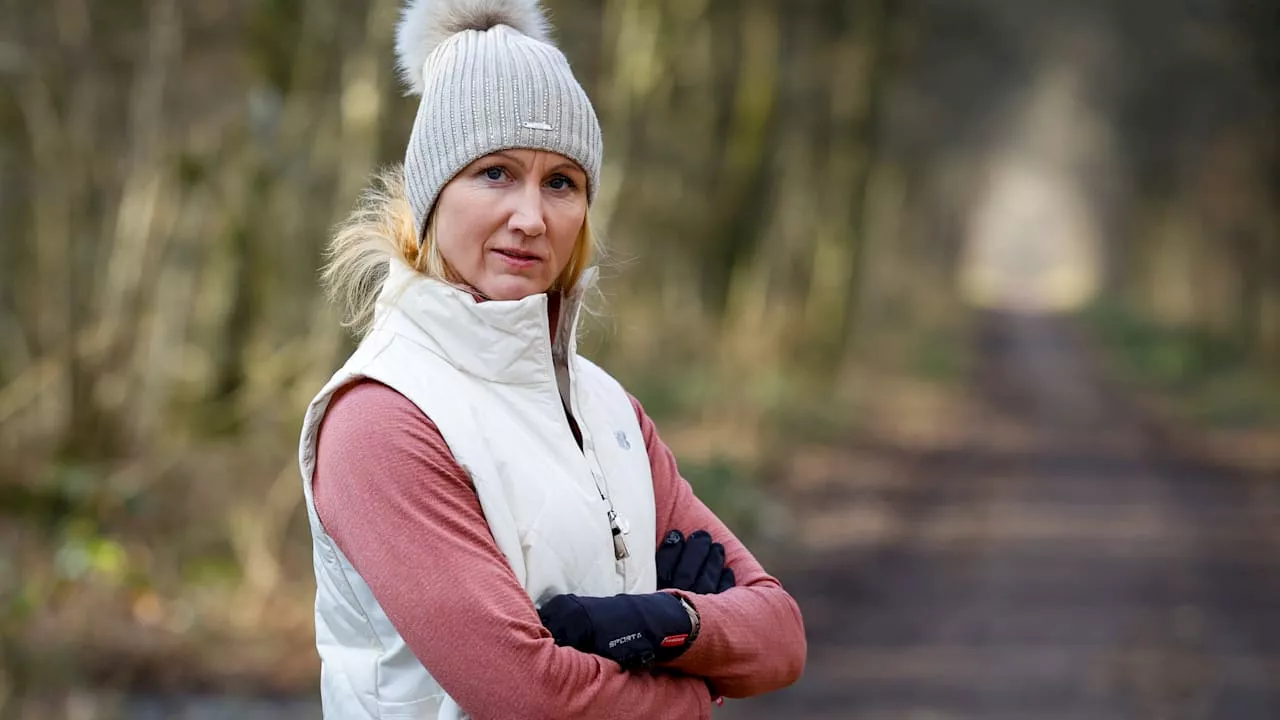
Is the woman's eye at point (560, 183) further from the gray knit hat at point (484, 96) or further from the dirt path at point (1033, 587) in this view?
the dirt path at point (1033, 587)

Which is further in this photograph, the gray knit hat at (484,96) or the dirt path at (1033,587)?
the dirt path at (1033,587)

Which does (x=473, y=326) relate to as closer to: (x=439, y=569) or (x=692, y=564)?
(x=439, y=569)

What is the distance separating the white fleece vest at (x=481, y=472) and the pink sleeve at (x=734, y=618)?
0.14 m

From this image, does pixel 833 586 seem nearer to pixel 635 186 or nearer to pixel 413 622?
pixel 635 186

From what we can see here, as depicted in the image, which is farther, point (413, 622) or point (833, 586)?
point (833, 586)

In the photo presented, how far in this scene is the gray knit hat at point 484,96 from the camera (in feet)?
8.39

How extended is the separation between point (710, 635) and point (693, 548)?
0.25 meters

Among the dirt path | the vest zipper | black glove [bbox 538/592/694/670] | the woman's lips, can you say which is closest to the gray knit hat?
the woman's lips

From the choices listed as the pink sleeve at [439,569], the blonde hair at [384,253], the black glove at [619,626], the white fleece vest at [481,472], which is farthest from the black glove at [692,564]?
the blonde hair at [384,253]

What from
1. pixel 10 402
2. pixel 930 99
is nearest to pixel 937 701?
pixel 10 402

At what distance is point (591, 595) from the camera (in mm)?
2502

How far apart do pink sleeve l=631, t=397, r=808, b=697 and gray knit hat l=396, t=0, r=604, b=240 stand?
567 millimetres

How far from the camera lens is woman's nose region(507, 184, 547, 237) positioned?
2555mm

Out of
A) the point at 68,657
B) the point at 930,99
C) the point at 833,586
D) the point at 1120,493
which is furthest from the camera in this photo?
the point at 930,99
